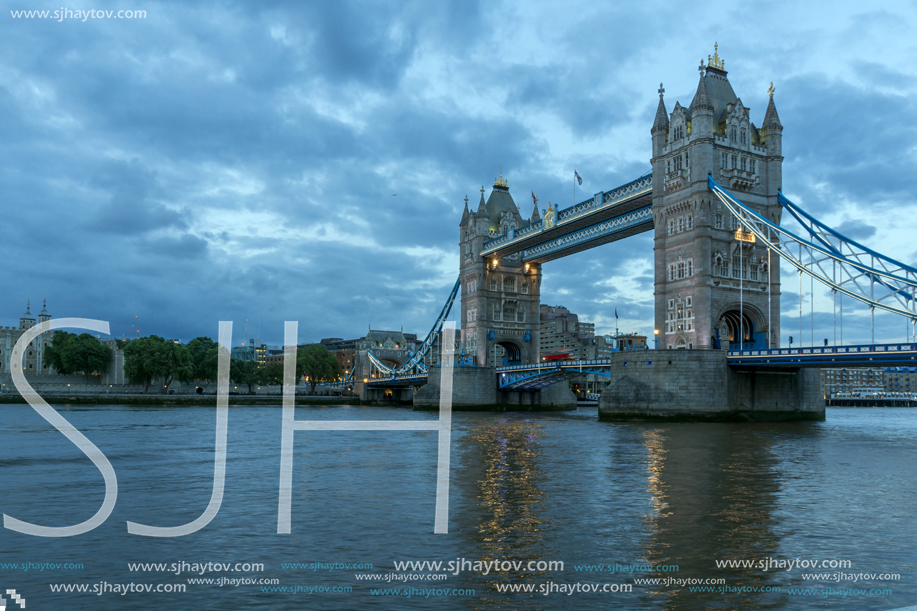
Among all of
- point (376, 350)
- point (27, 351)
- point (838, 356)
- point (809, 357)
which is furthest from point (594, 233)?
point (27, 351)

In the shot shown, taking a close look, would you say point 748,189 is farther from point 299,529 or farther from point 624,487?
point 299,529

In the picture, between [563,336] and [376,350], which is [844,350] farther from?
[563,336]

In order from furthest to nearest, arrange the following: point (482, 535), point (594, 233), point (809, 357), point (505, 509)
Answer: point (594, 233)
point (809, 357)
point (505, 509)
point (482, 535)

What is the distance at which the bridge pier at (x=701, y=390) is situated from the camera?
42781 mm

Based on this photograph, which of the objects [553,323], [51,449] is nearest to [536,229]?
[51,449]

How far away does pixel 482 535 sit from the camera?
464 inches

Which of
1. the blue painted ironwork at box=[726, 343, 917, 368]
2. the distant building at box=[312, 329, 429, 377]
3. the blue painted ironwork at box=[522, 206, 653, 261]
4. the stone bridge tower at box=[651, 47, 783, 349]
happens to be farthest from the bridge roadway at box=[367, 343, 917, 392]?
the distant building at box=[312, 329, 429, 377]

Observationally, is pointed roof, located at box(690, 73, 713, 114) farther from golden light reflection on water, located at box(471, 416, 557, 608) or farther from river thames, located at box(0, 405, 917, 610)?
golden light reflection on water, located at box(471, 416, 557, 608)

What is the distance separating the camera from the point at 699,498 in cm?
1538

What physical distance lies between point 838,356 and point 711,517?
2917cm

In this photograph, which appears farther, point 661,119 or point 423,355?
point 423,355

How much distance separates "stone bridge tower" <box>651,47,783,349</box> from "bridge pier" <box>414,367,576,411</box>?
24.2m

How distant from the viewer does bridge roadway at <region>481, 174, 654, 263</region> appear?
55384 mm

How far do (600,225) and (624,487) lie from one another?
4669 cm
